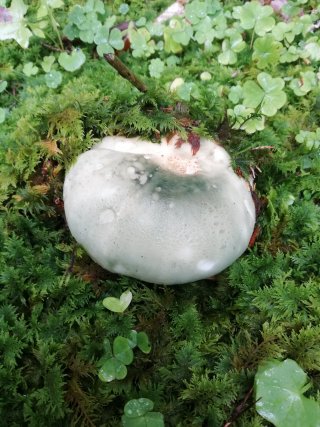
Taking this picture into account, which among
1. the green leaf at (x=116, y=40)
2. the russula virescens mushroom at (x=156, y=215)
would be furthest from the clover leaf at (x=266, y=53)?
the russula virescens mushroom at (x=156, y=215)

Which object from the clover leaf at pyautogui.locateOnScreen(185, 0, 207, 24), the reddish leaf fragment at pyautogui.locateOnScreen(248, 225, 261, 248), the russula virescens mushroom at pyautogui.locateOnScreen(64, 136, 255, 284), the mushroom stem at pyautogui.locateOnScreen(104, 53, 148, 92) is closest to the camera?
the russula virescens mushroom at pyautogui.locateOnScreen(64, 136, 255, 284)

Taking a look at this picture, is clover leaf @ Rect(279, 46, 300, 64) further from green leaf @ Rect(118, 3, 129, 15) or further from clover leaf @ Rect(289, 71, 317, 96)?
green leaf @ Rect(118, 3, 129, 15)

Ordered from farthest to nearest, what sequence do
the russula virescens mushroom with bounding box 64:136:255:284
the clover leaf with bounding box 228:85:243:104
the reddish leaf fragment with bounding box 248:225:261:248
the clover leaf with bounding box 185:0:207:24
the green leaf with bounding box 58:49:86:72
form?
the clover leaf with bounding box 185:0:207:24, the green leaf with bounding box 58:49:86:72, the clover leaf with bounding box 228:85:243:104, the reddish leaf fragment with bounding box 248:225:261:248, the russula virescens mushroom with bounding box 64:136:255:284

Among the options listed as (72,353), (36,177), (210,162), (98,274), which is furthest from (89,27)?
(72,353)

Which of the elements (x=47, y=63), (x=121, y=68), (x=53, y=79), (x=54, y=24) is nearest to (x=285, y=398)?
(x=121, y=68)

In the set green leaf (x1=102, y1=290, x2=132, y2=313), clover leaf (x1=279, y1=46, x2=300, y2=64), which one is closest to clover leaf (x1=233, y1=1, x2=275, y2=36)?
clover leaf (x1=279, y1=46, x2=300, y2=64)

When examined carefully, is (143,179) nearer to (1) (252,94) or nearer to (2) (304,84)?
(1) (252,94)
